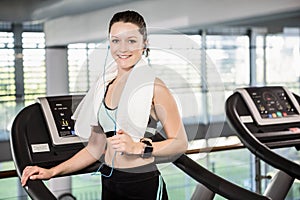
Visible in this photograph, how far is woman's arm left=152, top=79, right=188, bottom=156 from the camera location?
1.74m

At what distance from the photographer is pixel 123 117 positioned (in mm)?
1711

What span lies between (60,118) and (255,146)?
38.2 inches

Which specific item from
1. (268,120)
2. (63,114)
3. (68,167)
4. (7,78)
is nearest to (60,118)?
(63,114)

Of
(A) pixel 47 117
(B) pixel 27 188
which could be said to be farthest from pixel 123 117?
(A) pixel 47 117

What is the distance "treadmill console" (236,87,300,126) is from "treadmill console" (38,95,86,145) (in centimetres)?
103

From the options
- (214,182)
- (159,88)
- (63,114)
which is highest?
(159,88)

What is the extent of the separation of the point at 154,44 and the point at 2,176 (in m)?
1.17

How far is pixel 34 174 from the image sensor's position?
2.06 meters

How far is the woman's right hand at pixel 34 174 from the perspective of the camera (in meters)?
2.05

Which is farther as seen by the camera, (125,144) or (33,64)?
(33,64)

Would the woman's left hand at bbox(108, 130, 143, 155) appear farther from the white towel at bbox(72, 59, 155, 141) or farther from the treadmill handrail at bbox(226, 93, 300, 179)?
the treadmill handrail at bbox(226, 93, 300, 179)

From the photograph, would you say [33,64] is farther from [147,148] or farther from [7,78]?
[147,148]

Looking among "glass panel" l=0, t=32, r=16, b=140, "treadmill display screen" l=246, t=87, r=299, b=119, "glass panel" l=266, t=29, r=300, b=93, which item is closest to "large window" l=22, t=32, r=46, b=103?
"glass panel" l=0, t=32, r=16, b=140

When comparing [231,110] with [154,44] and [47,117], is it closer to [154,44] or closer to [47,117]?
[47,117]
